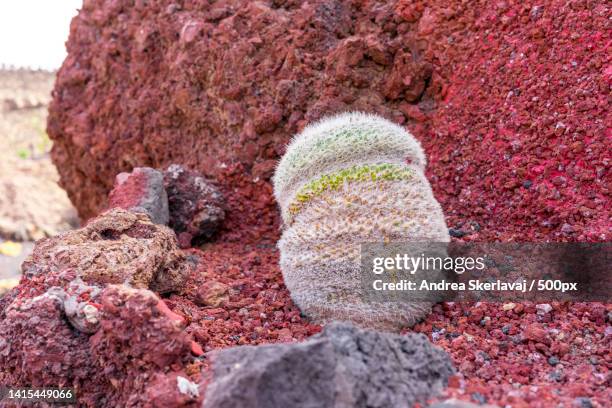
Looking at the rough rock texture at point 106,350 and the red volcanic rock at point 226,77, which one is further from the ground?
the red volcanic rock at point 226,77

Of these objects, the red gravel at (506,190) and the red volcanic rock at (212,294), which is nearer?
the red gravel at (506,190)

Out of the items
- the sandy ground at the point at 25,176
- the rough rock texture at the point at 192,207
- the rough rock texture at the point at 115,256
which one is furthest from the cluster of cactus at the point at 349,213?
the sandy ground at the point at 25,176

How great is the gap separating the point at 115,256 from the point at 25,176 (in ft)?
40.3

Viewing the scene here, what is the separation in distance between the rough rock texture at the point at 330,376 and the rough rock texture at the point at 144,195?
214 centimetres

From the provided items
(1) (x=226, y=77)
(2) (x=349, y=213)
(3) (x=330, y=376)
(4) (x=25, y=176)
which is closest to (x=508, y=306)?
(2) (x=349, y=213)

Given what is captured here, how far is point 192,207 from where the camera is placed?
4.30 metres

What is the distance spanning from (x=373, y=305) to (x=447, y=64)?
2.10 m

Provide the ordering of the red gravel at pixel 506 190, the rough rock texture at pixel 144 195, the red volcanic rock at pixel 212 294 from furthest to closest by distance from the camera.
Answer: the rough rock texture at pixel 144 195, the red volcanic rock at pixel 212 294, the red gravel at pixel 506 190

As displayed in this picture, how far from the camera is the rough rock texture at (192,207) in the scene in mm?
4258

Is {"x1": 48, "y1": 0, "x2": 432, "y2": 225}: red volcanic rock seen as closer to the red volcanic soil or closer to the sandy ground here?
the red volcanic soil

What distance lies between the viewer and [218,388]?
6.07ft

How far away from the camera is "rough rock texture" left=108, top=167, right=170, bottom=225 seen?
389 cm

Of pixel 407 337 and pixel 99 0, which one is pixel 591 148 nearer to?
pixel 407 337

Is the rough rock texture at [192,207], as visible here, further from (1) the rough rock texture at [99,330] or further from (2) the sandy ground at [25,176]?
(2) the sandy ground at [25,176]
